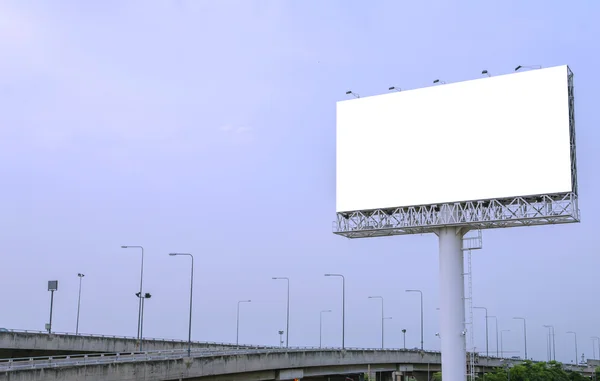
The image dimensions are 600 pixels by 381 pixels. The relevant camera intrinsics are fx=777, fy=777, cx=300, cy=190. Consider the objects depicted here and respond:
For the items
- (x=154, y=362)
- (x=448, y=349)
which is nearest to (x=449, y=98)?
(x=448, y=349)

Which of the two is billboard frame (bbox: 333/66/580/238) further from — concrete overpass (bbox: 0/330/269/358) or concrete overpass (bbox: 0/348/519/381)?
concrete overpass (bbox: 0/330/269/358)

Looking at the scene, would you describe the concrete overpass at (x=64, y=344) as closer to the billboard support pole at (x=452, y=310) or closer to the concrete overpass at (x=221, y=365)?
the concrete overpass at (x=221, y=365)

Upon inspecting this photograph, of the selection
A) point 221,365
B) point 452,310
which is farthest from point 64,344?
point 452,310

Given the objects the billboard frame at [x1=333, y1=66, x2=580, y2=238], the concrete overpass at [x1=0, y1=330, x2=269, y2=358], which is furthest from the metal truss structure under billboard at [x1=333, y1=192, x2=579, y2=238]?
the concrete overpass at [x1=0, y1=330, x2=269, y2=358]

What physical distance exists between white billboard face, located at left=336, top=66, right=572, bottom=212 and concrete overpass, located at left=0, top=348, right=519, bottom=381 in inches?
586

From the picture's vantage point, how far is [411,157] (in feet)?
185

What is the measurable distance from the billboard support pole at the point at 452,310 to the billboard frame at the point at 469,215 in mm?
1409

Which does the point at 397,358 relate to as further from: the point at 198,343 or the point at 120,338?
the point at 120,338

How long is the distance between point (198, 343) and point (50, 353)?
18.5 m

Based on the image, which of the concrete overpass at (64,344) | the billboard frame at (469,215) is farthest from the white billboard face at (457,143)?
the concrete overpass at (64,344)

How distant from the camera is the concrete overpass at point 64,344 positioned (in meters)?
74.2

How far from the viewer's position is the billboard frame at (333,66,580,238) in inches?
1992

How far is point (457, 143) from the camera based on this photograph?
179ft

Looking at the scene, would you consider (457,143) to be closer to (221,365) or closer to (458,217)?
(458,217)
